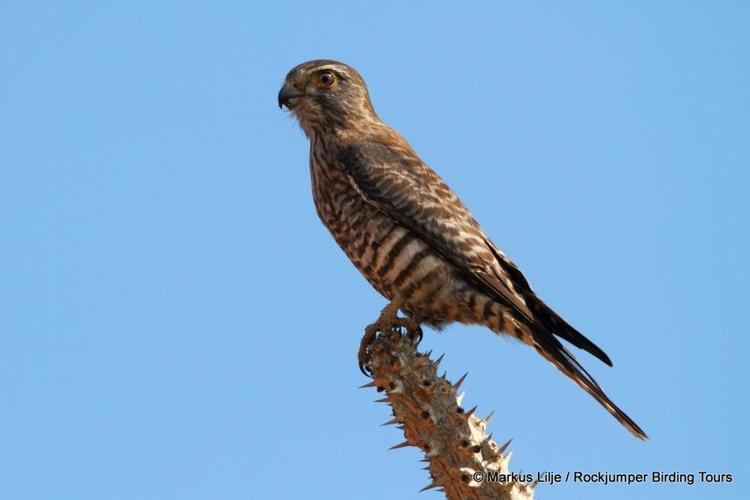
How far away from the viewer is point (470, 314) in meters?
6.52

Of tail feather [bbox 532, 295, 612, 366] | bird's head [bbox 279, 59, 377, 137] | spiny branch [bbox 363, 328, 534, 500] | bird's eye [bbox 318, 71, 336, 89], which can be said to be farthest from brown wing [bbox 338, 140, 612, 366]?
spiny branch [bbox 363, 328, 534, 500]

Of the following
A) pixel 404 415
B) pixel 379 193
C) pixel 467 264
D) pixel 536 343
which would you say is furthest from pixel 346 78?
pixel 404 415

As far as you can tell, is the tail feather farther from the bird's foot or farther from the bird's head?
the bird's head

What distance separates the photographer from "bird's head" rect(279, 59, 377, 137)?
7523mm

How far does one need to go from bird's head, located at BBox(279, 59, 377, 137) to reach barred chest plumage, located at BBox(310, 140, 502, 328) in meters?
0.76

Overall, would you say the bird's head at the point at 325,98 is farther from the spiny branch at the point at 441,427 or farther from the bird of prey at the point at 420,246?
the spiny branch at the point at 441,427

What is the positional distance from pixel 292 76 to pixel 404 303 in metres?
2.11

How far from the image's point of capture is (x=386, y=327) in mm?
5910

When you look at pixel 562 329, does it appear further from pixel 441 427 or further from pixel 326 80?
pixel 326 80

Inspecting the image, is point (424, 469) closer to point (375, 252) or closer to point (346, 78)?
point (375, 252)

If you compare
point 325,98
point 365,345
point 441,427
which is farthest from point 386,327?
point 325,98

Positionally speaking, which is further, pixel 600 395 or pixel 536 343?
pixel 536 343

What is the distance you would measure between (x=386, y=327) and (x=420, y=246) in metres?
0.86

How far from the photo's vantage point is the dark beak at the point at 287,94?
300 inches
